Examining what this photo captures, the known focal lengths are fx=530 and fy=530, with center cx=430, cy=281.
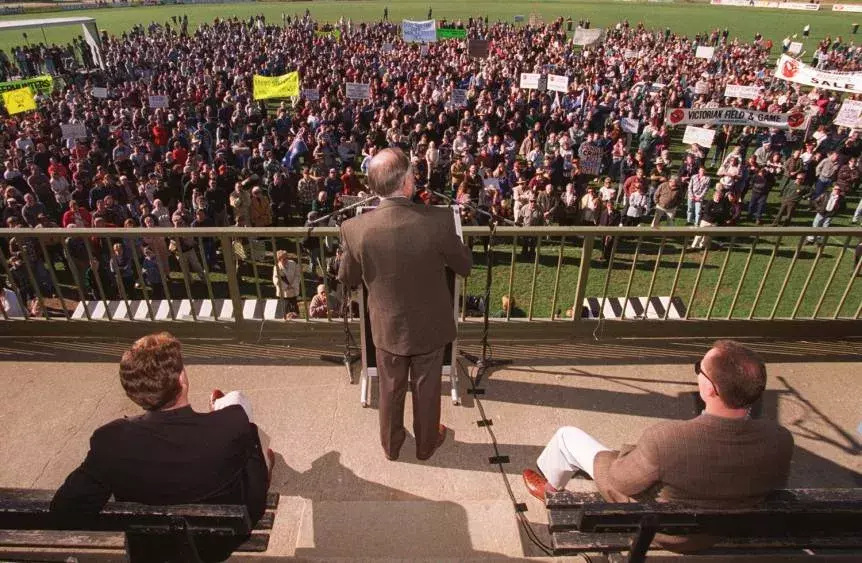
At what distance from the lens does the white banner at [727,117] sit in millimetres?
15938

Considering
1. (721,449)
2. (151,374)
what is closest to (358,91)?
(151,374)

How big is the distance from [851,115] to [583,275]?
16.8m

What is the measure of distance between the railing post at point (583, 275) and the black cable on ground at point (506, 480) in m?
1.23

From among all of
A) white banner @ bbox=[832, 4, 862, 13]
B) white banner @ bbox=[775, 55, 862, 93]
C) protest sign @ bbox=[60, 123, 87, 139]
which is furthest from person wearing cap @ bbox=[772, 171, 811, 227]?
white banner @ bbox=[832, 4, 862, 13]

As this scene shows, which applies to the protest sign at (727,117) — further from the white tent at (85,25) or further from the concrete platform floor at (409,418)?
the white tent at (85,25)

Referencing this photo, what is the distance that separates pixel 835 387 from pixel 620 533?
3387mm

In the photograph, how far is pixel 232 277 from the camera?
15.5 feet

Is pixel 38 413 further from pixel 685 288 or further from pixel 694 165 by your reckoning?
pixel 694 165

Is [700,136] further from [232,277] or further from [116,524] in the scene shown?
[116,524]

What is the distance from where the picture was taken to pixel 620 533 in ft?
8.27

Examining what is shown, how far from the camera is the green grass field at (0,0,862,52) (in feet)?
194

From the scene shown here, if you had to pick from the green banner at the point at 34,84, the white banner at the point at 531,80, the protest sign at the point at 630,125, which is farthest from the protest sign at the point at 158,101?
the protest sign at the point at 630,125

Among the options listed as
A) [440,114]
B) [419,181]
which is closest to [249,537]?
[419,181]

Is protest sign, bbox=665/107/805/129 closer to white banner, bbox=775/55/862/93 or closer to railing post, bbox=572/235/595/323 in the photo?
white banner, bbox=775/55/862/93
